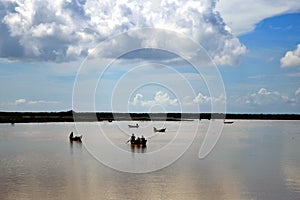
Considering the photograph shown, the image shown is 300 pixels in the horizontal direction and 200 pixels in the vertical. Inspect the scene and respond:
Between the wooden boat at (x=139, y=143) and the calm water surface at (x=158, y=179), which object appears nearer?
the calm water surface at (x=158, y=179)

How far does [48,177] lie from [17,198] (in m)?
3.96

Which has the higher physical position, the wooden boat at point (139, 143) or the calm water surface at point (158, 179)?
the wooden boat at point (139, 143)

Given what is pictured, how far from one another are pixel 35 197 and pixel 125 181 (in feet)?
13.0

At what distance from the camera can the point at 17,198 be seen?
46.8 feet

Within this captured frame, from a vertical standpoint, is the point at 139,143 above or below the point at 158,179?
above

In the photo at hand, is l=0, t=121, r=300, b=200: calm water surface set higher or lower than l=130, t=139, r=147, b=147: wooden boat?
lower

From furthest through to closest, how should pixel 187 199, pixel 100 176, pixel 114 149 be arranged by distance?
pixel 114 149
pixel 100 176
pixel 187 199

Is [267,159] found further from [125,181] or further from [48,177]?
[48,177]

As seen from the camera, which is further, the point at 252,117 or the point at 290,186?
the point at 252,117

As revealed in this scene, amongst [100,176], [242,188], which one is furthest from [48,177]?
[242,188]

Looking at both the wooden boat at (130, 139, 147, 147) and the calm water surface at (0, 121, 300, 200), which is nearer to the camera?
the calm water surface at (0, 121, 300, 200)

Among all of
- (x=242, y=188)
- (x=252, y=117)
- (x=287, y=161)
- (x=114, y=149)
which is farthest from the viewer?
(x=252, y=117)

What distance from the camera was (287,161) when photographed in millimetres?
23906

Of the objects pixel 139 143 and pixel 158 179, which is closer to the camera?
pixel 158 179
